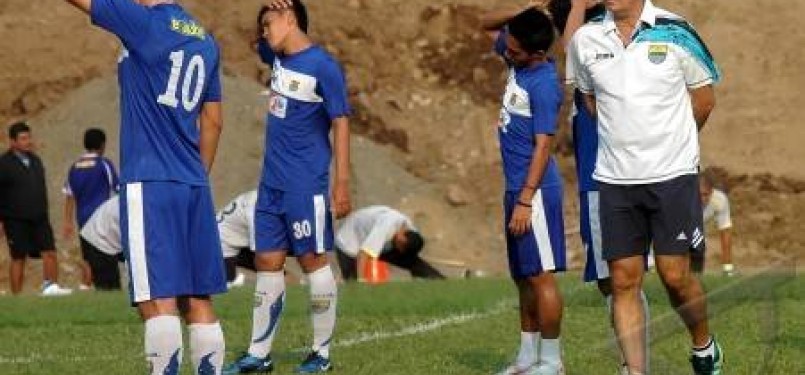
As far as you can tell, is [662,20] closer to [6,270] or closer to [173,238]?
[173,238]

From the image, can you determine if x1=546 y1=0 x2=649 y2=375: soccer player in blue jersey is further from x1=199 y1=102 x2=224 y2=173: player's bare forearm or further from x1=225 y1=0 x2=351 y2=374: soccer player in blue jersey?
x1=199 y1=102 x2=224 y2=173: player's bare forearm

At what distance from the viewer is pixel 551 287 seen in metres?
12.9

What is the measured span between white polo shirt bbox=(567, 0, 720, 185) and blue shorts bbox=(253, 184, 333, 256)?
9.16 ft

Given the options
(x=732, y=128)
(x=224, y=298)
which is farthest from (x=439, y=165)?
(x=224, y=298)

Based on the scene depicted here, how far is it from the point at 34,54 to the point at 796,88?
1221 cm

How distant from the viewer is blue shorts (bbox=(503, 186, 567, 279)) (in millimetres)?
12773

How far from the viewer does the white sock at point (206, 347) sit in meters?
10.5

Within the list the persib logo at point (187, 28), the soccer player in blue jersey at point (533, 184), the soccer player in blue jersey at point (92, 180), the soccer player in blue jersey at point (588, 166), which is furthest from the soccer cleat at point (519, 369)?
the soccer player in blue jersey at point (92, 180)

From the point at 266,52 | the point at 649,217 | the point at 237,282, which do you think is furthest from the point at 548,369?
the point at 237,282

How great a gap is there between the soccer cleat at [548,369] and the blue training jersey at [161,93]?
124 inches

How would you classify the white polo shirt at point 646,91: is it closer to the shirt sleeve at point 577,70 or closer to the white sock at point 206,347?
the shirt sleeve at point 577,70

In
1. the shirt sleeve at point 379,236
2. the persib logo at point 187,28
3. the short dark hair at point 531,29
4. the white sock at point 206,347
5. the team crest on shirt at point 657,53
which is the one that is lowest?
the shirt sleeve at point 379,236

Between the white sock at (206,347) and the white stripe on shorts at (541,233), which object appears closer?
the white sock at (206,347)

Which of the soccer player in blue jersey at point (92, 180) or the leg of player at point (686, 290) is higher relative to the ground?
the leg of player at point (686, 290)
